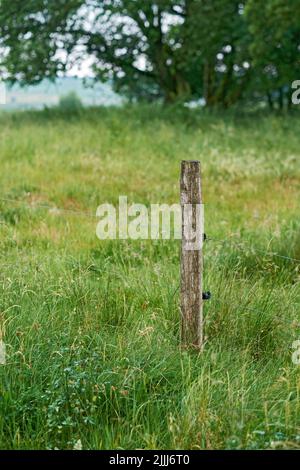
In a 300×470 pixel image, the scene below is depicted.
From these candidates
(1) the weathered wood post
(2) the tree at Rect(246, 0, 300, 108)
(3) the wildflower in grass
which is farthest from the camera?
(2) the tree at Rect(246, 0, 300, 108)

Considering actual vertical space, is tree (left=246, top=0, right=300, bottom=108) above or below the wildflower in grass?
above

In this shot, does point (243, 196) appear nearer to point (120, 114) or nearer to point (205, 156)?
point (205, 156)

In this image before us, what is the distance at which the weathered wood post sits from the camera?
5066mm

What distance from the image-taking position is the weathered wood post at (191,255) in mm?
5066

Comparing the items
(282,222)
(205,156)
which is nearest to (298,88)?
(205,156)

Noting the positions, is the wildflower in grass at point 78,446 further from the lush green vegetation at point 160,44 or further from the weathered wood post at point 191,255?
the lush green vegetation at point 160,44

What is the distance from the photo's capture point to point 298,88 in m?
21.0

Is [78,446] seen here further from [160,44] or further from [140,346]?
[160,44]

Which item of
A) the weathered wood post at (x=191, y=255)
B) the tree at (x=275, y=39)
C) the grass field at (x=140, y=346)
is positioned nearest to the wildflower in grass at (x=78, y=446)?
the grass field at (x=140, y=346)

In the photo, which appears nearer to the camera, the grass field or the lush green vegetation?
the grass field

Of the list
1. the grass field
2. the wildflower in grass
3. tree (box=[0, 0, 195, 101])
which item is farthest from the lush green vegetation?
the wildflower in grass

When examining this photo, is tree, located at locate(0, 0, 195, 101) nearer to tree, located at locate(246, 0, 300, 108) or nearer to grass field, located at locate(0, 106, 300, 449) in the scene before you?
tree, located at locate(246, 0, 300, 108)

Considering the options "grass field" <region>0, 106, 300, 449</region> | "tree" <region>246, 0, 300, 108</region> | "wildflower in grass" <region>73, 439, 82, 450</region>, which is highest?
"tree" <region>246, 0, 300, 108</region>

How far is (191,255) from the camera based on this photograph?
16.8 feet
